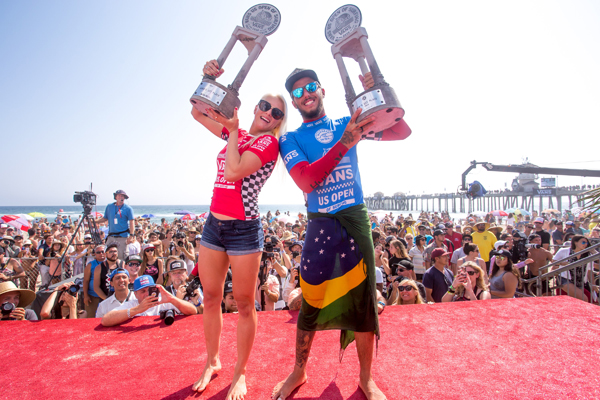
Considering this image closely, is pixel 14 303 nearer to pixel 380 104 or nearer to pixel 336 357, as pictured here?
pixel 336 357

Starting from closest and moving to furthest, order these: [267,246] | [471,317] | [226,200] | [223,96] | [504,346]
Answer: [223,96]
[226,200]
[504,346]
[471,317]
[267,246]

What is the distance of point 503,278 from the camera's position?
A: 5.86 metres

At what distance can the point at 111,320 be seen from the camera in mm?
3129

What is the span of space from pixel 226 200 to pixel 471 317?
2579 mm

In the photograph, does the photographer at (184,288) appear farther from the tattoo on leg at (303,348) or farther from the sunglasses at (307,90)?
the sunglasses at (307,90)

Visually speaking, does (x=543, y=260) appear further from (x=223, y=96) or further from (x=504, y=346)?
(x=223, y=96)

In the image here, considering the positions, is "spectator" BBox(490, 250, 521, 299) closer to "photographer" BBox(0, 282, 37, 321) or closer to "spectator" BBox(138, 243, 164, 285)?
"spectator" BBox(138, 243, 164, 285)

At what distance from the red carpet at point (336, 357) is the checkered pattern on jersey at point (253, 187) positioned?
1.13 metres

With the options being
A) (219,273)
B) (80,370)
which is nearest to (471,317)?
(219,273)

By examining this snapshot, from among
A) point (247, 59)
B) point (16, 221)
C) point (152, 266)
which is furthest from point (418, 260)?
point (16, 221)

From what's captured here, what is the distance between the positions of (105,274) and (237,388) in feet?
16.7

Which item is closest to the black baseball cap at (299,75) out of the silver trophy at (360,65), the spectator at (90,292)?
the silver trophy at (360,65)

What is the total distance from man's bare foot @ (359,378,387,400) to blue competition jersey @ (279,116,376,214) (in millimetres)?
1062

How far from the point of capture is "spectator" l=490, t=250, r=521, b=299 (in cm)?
570
